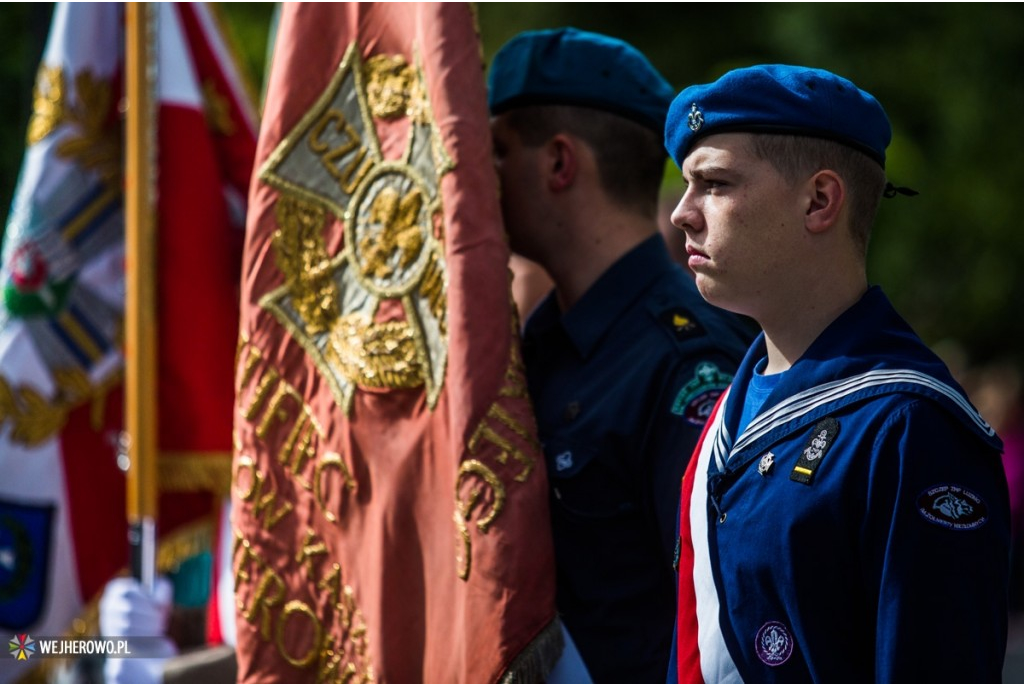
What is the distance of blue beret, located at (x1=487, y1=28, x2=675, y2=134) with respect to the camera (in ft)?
10.3

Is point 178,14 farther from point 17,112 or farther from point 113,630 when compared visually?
point 17,112

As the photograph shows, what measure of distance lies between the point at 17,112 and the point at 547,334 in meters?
6.10

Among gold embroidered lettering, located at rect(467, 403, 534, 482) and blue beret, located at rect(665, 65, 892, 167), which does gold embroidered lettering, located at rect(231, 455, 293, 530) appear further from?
blue beret, located at rect(665, 65, 892, 167)

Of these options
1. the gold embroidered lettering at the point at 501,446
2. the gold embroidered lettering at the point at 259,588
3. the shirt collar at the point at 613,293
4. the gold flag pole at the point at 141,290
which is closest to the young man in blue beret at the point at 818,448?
the gold embroidered lettering at the point at 501,446

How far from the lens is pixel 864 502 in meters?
1.96

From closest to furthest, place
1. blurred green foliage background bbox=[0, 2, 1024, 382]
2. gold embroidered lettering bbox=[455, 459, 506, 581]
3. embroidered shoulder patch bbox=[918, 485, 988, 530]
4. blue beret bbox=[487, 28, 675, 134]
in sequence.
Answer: embroidered shoulder patch bbox=[918, 485, 988, 530] → gold embroidered lettering bbox=[455, 459, 506, 581] → blue beret bbox=[487, 28, 675, 134] → blurred green foliage background bbox=[0, 2, 1024, 382]

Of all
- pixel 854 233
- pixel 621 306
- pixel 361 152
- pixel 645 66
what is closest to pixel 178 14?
pixel 361 152

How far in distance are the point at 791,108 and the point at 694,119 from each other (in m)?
0.17

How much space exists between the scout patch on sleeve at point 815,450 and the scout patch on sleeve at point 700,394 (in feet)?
2.13

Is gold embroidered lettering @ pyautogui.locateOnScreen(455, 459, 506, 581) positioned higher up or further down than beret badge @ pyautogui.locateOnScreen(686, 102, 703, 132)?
further down

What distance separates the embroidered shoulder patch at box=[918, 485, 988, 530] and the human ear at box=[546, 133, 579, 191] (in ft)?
4.69

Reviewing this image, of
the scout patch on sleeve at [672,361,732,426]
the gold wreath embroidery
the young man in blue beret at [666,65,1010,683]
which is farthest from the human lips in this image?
the gold wreath embroidery

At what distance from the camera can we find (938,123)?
11.0 metres

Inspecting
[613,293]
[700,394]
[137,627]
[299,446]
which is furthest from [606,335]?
[137,627]
